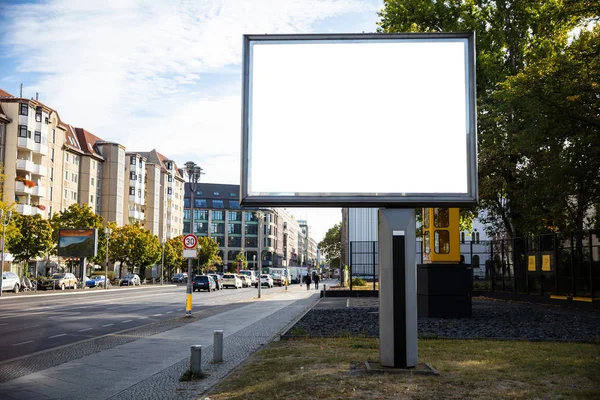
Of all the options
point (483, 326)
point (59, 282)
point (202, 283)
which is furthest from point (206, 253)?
point (483, 326)

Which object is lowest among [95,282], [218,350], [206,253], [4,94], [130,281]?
[130,281]

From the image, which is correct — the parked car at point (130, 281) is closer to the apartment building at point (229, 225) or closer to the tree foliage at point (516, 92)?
the tree foliage at point (516, 92)

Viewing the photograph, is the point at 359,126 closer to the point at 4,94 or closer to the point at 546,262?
the point at 546,262

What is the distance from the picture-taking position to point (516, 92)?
2656 centimetres

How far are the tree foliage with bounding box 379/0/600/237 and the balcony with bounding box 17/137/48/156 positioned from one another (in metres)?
47.1

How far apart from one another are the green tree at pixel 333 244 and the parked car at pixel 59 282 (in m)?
105

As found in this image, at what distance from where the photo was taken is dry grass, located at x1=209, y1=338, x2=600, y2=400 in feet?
24.9

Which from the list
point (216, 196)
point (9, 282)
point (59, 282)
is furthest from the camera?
point (216, 196)

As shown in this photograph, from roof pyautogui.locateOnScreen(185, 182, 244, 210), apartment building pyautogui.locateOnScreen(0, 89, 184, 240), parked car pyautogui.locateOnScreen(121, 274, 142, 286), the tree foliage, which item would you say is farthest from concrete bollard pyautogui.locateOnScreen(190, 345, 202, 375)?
roof pyautogui.locateOnScreen(185, 182, 244, 210)

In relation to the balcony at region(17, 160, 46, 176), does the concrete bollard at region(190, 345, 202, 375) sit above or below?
below

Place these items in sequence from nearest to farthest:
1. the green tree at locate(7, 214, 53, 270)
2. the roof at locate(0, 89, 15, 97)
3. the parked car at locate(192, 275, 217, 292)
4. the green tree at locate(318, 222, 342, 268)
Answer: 1. the parked car at locate(192, 275, 217, 292)
2. the green tree at locate(7, 214, 53, 270)
3. the roof at locate(0, 89, 15, 97)
4. the green tree at locate(318, 222, 342, 268)

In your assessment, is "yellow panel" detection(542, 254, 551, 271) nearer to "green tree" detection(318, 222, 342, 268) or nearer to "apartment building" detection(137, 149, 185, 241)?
"apartment building" detection(137, 149, 185, 241)

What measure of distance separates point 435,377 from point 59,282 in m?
53.5

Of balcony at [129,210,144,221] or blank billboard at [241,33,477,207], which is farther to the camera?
balcony at [129,210,144,221]
